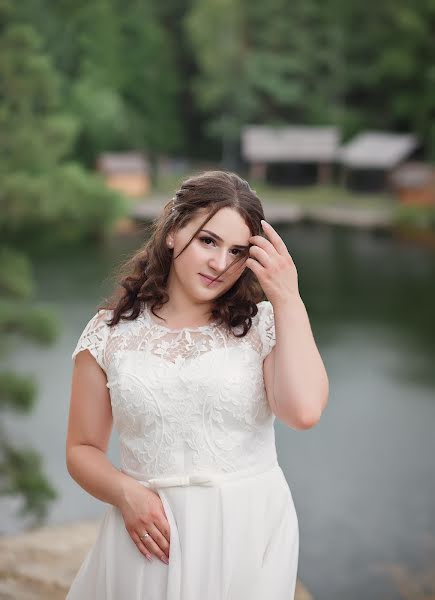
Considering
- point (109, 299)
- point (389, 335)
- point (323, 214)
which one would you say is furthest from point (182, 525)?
point (323, 214)

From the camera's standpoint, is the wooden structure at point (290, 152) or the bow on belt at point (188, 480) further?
the wooden structure at point (290, 152)

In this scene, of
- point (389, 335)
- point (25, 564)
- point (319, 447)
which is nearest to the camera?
point (25, 564)

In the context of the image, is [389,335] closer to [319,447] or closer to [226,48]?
[319,447]

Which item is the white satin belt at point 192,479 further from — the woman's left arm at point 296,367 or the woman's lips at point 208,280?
the woman's lips at point 208,280

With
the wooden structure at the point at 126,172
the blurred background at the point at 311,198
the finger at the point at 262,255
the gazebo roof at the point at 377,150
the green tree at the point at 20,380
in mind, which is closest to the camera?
the finger at the point at 262,255

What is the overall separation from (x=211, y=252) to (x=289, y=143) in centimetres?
1300

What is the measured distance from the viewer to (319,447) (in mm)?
7680

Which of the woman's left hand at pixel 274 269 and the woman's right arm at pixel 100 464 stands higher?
the woman's left hand at pixel 274 269

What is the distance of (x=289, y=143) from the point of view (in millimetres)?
13797

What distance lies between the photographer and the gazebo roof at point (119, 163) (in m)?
12.8

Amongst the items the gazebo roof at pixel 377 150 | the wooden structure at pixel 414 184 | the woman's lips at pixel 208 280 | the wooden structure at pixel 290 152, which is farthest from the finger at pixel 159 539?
the wooden structure at pixel 290 152

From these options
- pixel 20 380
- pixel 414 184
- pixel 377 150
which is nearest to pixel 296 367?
pixel 20 380

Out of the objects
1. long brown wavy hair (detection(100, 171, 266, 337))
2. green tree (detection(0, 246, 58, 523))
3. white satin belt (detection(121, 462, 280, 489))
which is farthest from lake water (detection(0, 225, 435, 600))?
white satin belt (detection(121, 462, 280, 489))

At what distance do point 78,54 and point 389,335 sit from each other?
6.41m
